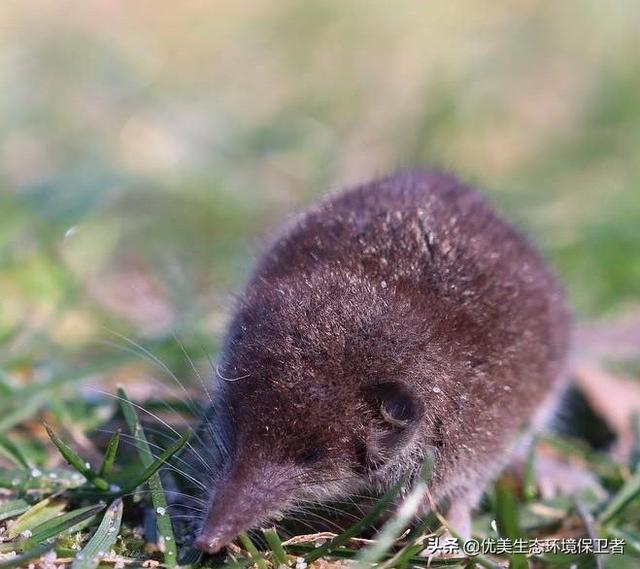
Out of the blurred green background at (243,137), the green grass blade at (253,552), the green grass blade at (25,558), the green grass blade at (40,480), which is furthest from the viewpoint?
the blurred green background at (243,137)

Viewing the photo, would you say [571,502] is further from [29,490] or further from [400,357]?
[29,490]

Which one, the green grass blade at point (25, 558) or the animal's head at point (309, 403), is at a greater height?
the animal's head at point (309, 403)

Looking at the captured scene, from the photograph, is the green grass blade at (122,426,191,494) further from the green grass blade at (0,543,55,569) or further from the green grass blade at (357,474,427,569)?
the green grass blade at (357,474,427,569)

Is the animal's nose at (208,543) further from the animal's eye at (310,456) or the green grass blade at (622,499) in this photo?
the green grass blade at (622,499)

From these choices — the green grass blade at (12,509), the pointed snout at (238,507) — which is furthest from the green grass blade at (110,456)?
the pointed snout at (238,507)

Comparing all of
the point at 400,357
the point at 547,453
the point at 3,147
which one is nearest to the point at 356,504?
the point at 400,357

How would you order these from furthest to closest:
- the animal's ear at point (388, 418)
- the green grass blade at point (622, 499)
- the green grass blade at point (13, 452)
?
the green grass blade at point (622, 499) → the green grass blade at point (13, 452) → the animal's ear at point (388, 418)

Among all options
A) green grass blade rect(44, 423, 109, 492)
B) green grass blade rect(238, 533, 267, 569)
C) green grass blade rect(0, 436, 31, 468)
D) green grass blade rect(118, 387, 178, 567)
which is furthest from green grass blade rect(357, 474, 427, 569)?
green grass blade rect(0, 436, 31, 468)

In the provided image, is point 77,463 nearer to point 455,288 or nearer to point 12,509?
point 12,509
